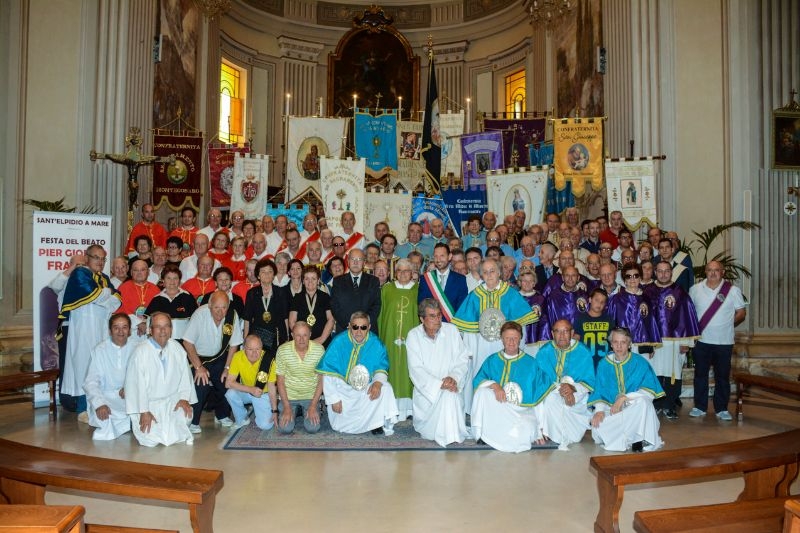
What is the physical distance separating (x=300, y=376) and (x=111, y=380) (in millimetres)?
1998

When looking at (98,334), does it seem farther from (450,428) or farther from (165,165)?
(165,165)

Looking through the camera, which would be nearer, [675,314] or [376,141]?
[675,314]

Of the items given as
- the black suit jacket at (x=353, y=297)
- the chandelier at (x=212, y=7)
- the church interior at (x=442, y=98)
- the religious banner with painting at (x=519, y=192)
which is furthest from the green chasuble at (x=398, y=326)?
the chandelier at (x=212, y=7)

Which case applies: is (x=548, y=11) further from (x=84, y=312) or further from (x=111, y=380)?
(x=111, y=380)

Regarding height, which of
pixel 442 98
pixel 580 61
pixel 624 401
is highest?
pixel 442 98

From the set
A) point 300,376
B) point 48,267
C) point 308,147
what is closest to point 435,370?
point 300,376

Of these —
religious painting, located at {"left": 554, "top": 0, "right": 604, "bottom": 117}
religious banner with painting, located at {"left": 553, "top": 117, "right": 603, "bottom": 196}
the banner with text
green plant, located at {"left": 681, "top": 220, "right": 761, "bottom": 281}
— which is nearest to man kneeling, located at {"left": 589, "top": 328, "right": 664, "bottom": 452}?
green plant, located at {"left": 681, "top": 220, "right": 761, "bottom": 281}

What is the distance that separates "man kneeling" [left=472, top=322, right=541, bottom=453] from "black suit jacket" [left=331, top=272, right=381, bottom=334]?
5.32ft

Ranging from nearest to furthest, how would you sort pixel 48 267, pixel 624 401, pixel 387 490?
pixel 387 490 < pixel 624 401 < pixel 48 267

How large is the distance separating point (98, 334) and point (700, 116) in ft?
33.4

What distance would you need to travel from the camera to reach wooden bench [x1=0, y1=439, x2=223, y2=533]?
152 inches

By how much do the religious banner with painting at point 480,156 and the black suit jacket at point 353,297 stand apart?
19.3 ft

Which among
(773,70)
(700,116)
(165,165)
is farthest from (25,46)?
(773,70)

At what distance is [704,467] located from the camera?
14.1ft
